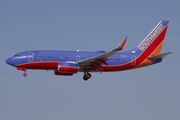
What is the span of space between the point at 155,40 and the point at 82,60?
14247 mm

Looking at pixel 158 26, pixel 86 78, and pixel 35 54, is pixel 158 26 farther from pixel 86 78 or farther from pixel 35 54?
pixel 35 54

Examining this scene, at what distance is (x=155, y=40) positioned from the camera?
56.4 metres

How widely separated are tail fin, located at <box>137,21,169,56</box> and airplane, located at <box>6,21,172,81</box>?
0.18 metres

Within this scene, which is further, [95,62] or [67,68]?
[95,62]

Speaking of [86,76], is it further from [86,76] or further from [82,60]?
[82,60]

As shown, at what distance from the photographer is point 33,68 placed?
165ft

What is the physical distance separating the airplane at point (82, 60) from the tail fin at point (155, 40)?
0.58 feet

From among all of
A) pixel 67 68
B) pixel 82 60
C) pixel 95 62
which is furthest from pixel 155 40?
pixel 67 68

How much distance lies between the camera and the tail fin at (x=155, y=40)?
5519 centimetres

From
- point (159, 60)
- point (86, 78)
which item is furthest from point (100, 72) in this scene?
point (159, 60)

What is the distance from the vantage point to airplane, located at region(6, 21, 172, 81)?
49.1 metres

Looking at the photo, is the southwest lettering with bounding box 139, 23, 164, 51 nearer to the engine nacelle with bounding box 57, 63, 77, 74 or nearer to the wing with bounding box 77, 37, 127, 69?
the wing with bounding box 77, 37, 127, 69

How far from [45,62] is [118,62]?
1160 cm

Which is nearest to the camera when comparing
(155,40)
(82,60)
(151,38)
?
(82,60)
